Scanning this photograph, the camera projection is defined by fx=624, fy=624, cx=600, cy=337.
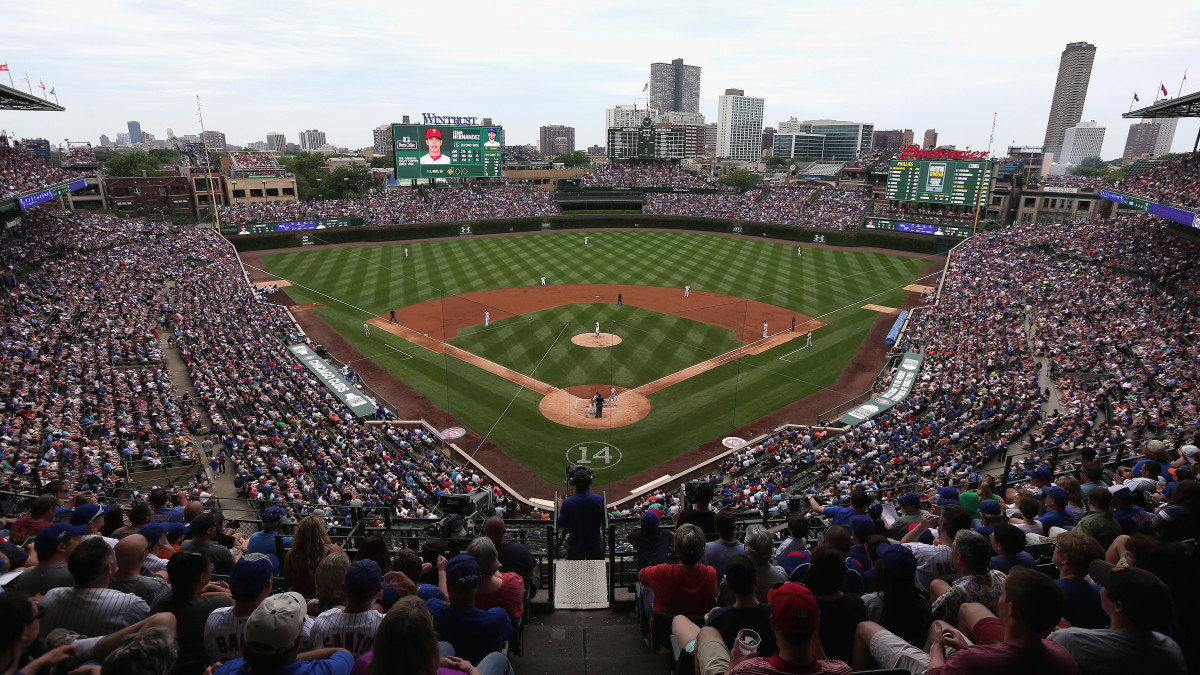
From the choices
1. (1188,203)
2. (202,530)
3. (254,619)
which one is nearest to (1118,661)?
(254,619)

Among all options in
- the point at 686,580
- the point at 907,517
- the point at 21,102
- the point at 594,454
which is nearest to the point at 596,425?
the point at 594,454

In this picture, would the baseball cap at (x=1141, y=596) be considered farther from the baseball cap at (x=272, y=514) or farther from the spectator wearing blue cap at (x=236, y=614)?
the baseball cap at (x=272, y=514)

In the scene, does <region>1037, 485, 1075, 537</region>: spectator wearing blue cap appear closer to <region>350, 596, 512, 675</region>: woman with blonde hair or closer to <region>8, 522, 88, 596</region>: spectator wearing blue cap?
<region>350, 596, 512, 675</region>: woman with blonde hair

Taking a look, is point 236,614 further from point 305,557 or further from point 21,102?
point 21,102

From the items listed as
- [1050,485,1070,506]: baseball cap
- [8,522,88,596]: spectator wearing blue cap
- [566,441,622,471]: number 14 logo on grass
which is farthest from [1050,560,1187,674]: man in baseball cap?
[566,441,622,471]: number 14 logo on grass

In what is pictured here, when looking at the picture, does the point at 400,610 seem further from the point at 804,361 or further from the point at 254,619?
the point at 804,361

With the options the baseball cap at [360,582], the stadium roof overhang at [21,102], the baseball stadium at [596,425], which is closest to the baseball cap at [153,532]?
the baseball stadium at [596,425]
